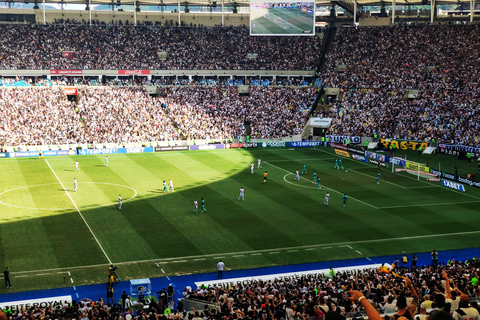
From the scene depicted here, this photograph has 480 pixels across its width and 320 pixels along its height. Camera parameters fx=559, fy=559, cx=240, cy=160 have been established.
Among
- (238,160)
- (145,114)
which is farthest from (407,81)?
(145,114)

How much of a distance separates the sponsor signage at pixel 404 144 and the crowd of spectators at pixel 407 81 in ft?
5.83

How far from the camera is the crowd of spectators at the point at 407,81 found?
77562mm

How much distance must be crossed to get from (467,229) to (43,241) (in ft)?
101

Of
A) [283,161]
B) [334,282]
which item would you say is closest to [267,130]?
[283,161]

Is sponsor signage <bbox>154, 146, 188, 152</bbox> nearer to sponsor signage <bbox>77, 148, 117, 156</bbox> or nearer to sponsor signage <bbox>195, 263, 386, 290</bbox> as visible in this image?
sponsor signage <bbox>77, 148, 117, 156</bbox>

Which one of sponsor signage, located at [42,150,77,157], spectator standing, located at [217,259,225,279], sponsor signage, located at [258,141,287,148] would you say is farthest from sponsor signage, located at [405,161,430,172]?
sponsor signage, located at [42,150,77,157]

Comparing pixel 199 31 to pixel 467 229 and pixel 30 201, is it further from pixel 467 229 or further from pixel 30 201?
pixel 467 229

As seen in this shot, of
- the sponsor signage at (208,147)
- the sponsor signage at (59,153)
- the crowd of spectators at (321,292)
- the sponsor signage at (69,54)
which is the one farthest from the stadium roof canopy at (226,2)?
the crowd of spectators at (321,292)

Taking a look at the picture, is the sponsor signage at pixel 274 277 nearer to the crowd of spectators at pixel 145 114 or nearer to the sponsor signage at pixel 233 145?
the sponsor signage at pixel 233 145

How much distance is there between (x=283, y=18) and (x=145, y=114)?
25.7 meters

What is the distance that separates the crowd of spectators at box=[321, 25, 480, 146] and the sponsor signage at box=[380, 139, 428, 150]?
70.0 inches

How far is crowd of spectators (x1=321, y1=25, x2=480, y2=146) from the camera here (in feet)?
254

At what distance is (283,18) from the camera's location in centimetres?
8575

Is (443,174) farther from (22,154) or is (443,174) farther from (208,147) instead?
(22,154)
